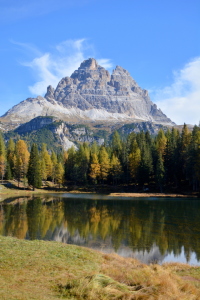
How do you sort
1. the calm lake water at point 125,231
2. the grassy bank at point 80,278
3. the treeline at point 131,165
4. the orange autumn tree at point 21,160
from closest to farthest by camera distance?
1. the grassy bank at point 80,278
2. the calm lake water at point 125,231
3. the treeline at point 131,165
4. the orange autumn tree at point 21,160

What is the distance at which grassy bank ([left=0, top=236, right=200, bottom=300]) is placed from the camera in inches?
406

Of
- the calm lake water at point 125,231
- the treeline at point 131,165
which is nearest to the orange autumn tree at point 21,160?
the treeline at point 131,165

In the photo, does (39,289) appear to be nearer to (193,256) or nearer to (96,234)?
(193,256)

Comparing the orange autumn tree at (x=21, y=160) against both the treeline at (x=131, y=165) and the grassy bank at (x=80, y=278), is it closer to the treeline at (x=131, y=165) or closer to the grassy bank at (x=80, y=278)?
the treeline at (x=131, y=165)

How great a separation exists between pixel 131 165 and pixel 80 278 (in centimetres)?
8052

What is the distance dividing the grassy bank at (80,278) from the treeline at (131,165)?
62.2 metres

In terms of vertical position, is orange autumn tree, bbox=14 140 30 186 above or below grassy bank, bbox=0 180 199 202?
above

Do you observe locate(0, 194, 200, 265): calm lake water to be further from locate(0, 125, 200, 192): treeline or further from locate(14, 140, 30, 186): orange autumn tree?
locate(14, 140, 30, 186): orange autumn tree

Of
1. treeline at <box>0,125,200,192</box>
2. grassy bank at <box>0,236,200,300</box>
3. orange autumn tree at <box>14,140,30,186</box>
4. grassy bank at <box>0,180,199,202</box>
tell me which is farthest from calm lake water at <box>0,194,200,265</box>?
orange autumn tree at <box>14,140,30,186</box>

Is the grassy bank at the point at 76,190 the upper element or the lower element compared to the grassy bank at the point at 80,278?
upper

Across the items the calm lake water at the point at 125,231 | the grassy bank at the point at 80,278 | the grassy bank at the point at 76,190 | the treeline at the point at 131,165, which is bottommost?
the calm lake water at the point at 125,231

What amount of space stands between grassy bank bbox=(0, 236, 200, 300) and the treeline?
2448 inches

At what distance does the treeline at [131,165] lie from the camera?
81.3 m

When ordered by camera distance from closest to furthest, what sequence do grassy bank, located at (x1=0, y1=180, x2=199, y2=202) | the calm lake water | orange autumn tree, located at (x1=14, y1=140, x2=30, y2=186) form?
the calm lake water → grassy bank, located at (x1=0, y1=180, x2=199, y2=202) → orange autumn tree, located at (x1=14, y1=140, x2=30, y2=186)
